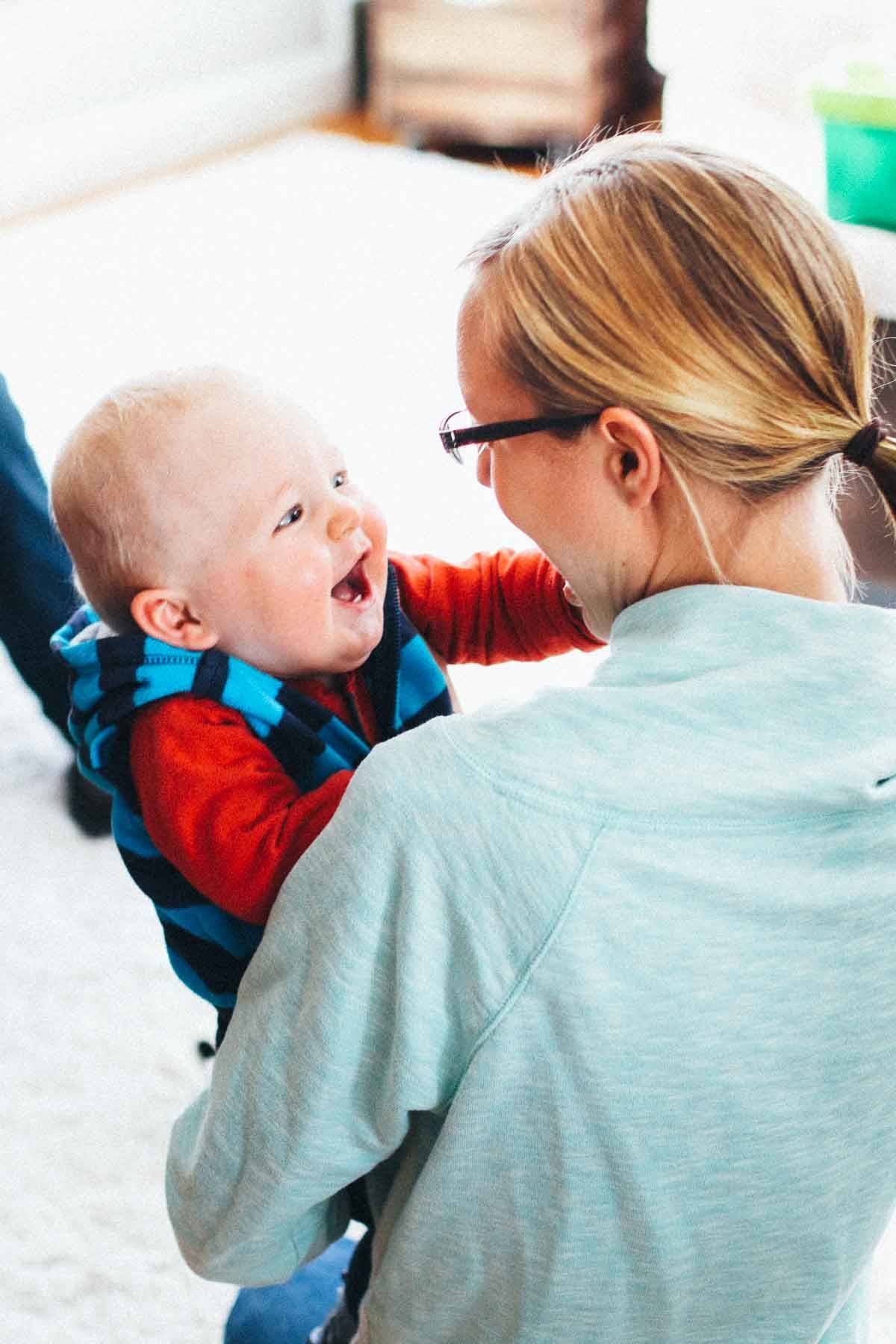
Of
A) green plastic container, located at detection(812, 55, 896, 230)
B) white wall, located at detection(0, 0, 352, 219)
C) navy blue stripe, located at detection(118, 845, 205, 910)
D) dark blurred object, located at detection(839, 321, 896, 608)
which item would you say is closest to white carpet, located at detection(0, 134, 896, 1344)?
white wall, located at detection(0, 0, 352, 219)

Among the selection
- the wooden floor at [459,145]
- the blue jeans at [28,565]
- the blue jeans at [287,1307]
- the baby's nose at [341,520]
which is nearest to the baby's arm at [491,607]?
the baby's nose at [341,520]

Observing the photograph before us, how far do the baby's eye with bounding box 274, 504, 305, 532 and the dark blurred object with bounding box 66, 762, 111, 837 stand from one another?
43.6 inches

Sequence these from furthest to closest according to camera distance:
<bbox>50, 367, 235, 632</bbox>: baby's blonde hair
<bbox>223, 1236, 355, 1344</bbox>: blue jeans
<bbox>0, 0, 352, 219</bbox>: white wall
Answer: <bbox>0, 0, 352, 219</bbox>: white wall → <bbox>223, 1236, 355, 1344</bbox>: blue jeans → <bbox>50, 367, 235, 632</bbox>: baby's blonde hair

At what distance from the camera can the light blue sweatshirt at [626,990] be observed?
0.62m

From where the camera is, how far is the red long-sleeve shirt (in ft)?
2.79

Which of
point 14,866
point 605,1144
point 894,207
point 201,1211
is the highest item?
point 894,207

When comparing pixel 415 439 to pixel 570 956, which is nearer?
pixel 570 956

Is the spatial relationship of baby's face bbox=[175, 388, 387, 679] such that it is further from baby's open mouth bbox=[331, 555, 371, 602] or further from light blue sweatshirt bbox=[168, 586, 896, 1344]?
light blue sweatshirt bbox=[168, 586, 896, 1344]

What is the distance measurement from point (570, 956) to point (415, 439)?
242 cm

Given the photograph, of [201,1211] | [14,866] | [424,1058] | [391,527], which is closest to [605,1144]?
[424,1058]

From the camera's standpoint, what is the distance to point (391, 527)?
260 cm

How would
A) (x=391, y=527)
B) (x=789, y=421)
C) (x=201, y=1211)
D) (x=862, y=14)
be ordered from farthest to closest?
(x=391, y=527) < (x=862, y=14) < (x=201, y=1211) < (x=789, y=421)

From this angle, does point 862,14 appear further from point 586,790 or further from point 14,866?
point 586,790

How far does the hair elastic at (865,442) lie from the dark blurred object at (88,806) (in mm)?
1450
